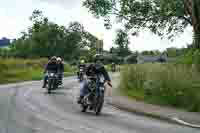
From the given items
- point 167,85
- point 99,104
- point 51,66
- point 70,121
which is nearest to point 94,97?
point 99,104

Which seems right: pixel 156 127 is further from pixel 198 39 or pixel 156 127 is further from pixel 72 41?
pixel 72 41

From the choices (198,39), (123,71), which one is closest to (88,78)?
(123,71)

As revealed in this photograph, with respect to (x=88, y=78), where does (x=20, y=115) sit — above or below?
below

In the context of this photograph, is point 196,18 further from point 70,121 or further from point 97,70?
point 70,121

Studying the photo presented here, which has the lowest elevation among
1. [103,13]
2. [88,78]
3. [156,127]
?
[156,127]

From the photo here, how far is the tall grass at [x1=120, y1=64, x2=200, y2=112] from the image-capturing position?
16745mm

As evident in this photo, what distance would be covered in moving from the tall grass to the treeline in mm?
77218

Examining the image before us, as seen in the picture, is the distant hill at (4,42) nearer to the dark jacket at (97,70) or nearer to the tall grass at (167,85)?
the tall grass at (167,85)

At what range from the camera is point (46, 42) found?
103375mm

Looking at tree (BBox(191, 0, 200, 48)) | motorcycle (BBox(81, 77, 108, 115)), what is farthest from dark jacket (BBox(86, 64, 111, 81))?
tree (BBox(191, 0, 200, 48))

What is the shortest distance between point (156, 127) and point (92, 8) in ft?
68.0

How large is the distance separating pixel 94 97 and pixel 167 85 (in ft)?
13.4

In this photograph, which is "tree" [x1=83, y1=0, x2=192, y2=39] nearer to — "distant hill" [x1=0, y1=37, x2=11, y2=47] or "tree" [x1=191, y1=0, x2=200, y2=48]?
"tree" [x1=191, y1=0, x2=200, y2=48]

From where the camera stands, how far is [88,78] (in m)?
15.5
